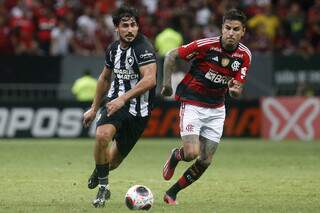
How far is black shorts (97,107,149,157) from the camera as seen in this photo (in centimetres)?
986

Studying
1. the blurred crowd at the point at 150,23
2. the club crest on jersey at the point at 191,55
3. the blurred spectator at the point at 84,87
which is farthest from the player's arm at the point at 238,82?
the blurred crowd at the point at 150,23

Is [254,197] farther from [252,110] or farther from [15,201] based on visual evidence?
[252,110]

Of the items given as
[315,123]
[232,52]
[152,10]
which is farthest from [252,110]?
[232,52]

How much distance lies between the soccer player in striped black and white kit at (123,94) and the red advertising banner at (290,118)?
12366mm

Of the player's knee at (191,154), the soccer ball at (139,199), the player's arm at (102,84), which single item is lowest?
the soccer ball at (139,199)

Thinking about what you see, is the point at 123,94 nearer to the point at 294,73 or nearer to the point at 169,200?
the point at 169,200

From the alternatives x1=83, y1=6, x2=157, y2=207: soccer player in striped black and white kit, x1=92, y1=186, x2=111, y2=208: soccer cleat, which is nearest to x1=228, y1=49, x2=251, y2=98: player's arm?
x1=83, y1=6, x2=157, y2=207: soccer player in striped black and white kit

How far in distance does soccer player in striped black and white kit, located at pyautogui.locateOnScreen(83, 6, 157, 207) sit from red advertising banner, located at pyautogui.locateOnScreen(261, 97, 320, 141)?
1237 centimetres

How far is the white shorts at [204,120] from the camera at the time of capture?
10.5 meters

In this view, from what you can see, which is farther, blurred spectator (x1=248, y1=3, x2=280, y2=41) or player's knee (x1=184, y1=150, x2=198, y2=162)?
blurred spectator (x1=248, y1=3, x2=280, y2=41)

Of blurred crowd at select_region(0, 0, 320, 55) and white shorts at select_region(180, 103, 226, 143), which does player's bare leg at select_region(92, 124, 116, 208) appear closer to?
white shorts at select_region(180, 103, 226, 143)

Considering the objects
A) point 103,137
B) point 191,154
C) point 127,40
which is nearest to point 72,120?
point 191,154

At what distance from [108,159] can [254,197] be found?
6.66 ft

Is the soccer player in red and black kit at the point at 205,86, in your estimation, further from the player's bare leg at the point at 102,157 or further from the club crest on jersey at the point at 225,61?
the player's bare leg at the point at 102,157
